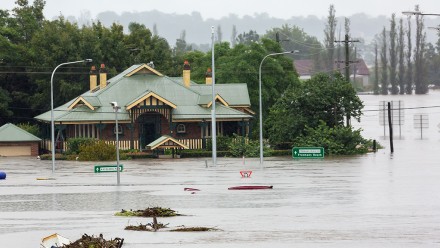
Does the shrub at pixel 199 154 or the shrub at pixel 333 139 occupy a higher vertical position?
the shrub at pixel 333 139

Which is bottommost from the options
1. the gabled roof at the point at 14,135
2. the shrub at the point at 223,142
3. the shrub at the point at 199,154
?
the shrub at the point at 199,154

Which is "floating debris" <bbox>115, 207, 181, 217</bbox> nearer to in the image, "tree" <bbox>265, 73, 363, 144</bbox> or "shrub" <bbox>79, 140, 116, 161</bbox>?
"shrub" <bbox>79, 140, 116, 161</bbox>

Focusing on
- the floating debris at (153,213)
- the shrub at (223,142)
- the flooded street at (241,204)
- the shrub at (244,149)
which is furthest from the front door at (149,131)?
the floating debris at (153,213)

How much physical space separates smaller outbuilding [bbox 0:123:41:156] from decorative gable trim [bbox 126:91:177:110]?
1256cm


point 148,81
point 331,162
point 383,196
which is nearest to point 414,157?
point 331,162

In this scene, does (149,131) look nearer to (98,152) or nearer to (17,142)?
(98,152)

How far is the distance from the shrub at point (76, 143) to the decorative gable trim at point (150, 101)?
4646 mm

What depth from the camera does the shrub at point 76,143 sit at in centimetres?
10344

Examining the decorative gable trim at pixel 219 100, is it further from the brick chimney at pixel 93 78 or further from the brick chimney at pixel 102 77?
the brick chimney at pixel 93 78

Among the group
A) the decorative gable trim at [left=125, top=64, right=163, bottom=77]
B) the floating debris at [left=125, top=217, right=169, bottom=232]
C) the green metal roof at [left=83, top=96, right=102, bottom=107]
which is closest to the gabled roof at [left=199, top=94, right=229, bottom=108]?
the decorative gable trim at [left=125, top=64, right=163, bottom=77]

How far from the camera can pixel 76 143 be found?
342 feet

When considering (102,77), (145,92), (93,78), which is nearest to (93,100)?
(102,77)

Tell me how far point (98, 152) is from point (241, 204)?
5115cm

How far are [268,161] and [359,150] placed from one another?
48.8 feet
